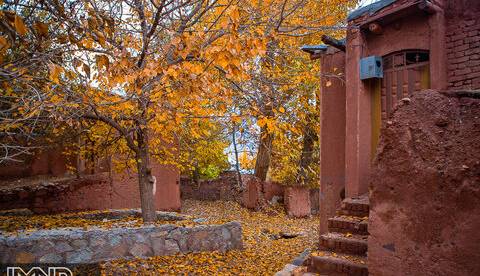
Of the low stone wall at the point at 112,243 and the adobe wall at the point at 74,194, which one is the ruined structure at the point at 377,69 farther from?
the adobe wall at the point at 74,194

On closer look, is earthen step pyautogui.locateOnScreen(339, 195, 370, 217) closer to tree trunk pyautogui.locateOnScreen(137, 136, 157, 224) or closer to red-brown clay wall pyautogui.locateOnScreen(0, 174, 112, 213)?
tree trunk pyautogui.locateOnScreen(137, 136, 157, 224)

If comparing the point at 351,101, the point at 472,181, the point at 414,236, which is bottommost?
the point at 414,236

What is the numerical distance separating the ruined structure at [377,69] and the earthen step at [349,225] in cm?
36

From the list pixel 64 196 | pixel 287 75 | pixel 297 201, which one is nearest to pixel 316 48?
pixel 287 75

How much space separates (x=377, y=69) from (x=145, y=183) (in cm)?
533

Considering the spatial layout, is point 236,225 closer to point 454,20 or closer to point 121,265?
point 121,265

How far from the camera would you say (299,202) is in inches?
611

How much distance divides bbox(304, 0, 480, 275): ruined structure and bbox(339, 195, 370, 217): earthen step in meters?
0.75

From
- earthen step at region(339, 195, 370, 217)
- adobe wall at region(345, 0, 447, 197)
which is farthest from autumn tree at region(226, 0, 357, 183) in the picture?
earthen step at region(339, 195, 370, 217)

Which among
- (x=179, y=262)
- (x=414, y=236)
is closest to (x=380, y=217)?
(x=414, y=236)

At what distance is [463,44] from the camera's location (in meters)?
7.20

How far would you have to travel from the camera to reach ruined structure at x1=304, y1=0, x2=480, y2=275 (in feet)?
23.8

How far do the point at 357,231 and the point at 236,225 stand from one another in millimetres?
2819

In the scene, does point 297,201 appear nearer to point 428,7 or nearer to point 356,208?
point 356,208
